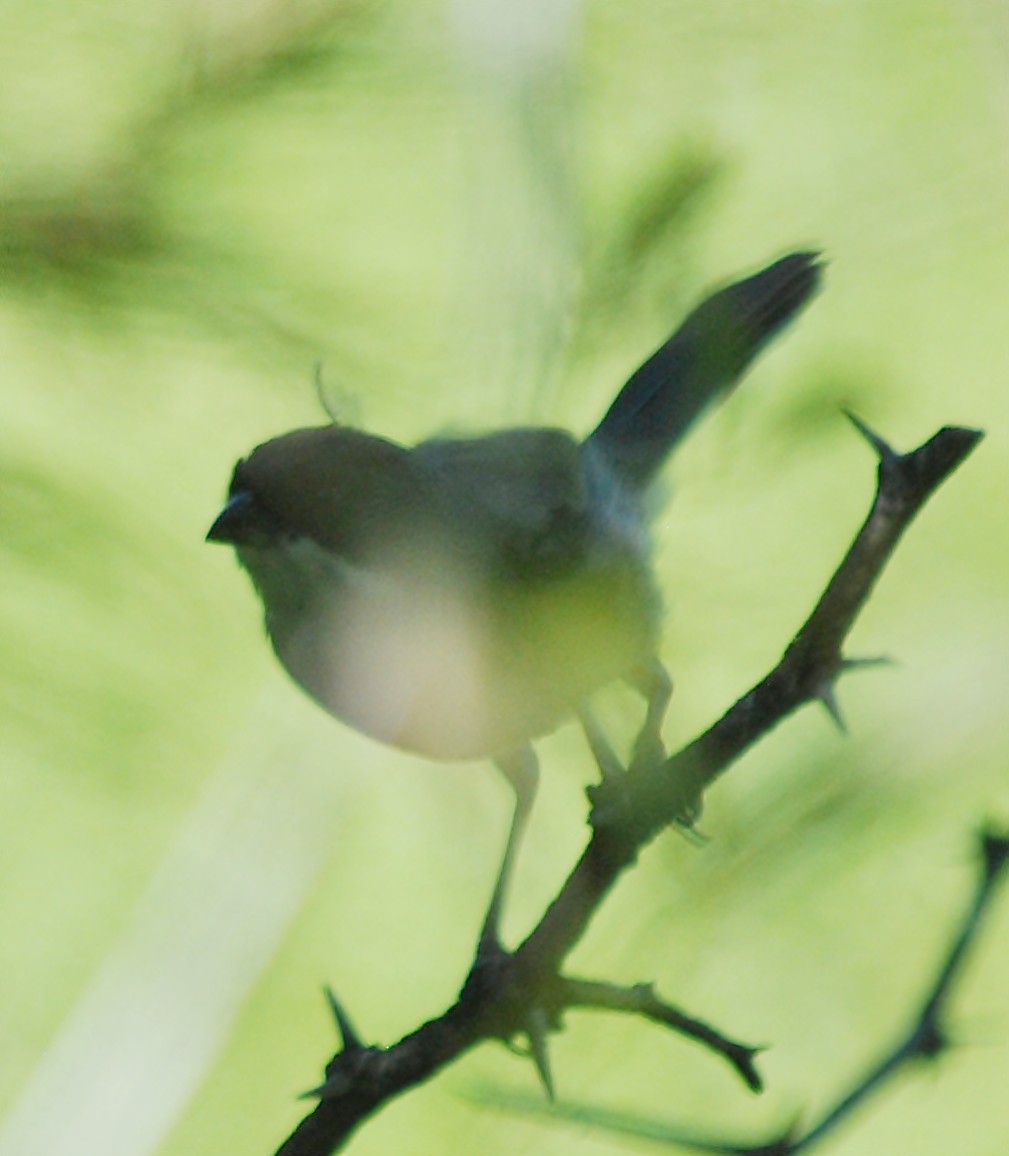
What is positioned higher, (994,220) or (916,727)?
(994,220)

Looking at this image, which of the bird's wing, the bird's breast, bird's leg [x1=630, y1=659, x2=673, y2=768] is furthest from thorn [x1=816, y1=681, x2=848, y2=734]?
the bird's wing

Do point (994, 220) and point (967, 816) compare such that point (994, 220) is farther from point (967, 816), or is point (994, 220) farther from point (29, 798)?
point (29, 798)

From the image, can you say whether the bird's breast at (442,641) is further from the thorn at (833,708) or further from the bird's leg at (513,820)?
the thorn at (833,708)

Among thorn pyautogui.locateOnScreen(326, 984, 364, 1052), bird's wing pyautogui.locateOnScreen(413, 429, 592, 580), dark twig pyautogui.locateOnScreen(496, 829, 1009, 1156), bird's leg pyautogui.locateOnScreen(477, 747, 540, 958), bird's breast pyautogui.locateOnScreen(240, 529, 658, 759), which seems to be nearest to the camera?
dark twig pyautogui.locateOnScreen(496, 829, 1009, 1156)

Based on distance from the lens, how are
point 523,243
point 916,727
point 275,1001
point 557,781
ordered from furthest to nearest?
point 557,781
point 275,1001
point 523,243
point 916,727

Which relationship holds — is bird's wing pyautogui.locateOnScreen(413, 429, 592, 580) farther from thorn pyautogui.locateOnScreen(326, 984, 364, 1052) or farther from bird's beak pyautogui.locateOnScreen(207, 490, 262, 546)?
thorn pyautogui.locateOnScreen(326, 984, 364, 1052)

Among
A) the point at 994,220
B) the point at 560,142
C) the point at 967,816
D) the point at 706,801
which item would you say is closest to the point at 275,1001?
the point at 706,801

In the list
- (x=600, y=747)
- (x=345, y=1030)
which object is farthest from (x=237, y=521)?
(x=345, y=1030)

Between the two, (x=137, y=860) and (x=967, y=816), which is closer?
(x=967, y=816)
